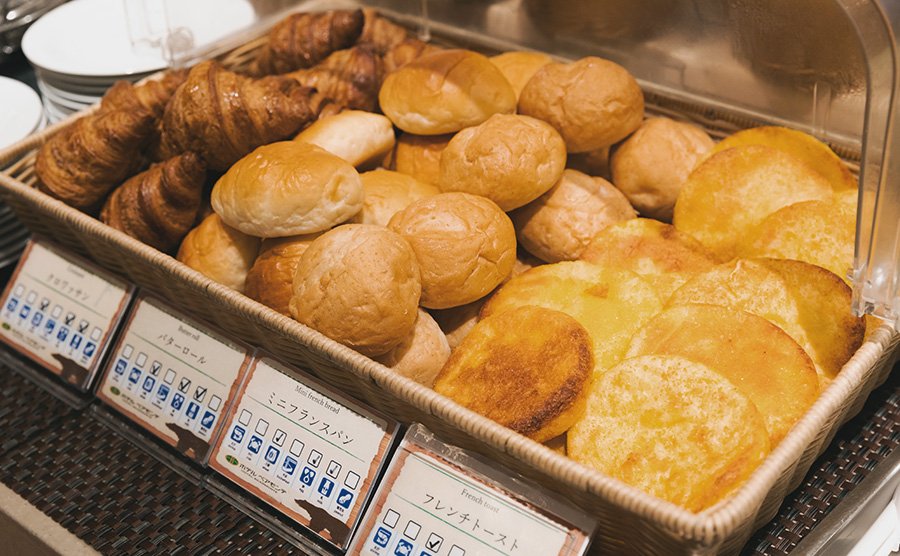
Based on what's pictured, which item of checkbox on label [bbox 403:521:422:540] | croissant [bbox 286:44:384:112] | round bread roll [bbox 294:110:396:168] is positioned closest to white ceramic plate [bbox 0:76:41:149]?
croissant [bbox 286:44:384:112]

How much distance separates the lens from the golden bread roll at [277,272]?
152 cm

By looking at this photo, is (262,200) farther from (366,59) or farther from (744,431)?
(744,431)

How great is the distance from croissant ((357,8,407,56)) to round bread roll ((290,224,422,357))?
1.01 metres

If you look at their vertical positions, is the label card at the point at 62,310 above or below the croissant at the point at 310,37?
below

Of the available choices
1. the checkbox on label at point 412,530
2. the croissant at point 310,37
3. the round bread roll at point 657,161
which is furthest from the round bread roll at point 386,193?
the checkbox on label at point 412,530

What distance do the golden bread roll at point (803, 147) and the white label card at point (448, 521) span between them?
3.26ft

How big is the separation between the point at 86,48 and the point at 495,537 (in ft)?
7.07

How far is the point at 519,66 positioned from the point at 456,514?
1.21 meters

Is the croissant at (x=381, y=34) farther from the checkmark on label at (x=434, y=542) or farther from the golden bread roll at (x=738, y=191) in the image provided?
the checkmark on label at (x=434, y=542)

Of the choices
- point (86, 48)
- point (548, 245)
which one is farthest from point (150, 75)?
point (548, 245)

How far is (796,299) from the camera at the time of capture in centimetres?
134

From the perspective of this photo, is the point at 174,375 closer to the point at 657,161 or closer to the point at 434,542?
the point at 434,542

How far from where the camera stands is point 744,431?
111 centimetres

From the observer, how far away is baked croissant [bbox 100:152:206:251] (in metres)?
1.75
